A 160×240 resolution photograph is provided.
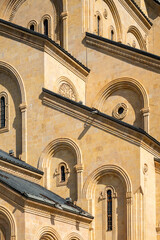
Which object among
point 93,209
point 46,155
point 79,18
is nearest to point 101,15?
point 79,18

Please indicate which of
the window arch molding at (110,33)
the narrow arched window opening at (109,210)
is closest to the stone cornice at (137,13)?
the window arch molding at (110,33)

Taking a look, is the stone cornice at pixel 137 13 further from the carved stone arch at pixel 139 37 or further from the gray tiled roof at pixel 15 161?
the gray tiled roof at pixel 15 161

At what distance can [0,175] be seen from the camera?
2727 cm

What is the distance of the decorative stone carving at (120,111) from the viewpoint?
35.2 meters

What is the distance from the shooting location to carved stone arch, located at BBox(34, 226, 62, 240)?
1013 inches

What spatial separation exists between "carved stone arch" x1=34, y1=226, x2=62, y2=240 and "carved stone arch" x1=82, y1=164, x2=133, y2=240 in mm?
3460

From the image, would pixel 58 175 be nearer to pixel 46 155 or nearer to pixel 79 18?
pixel 46 155

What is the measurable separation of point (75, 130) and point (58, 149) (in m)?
1.36

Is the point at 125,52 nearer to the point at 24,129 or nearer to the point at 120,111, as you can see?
the point at 120,111

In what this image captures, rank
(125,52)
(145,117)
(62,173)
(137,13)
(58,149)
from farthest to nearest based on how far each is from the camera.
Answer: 1. (137,13)
2. (125,52)
3. (145,117)
4. (58,149)
5. (62,173)

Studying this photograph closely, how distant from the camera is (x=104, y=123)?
3038 cm

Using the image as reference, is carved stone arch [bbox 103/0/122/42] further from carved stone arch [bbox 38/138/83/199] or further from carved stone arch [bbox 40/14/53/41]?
carved stone arch [bbox 38/138/83/199]

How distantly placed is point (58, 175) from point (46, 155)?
1.15 metres

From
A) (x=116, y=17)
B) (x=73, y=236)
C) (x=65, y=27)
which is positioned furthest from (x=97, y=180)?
(x=116, y=17)
